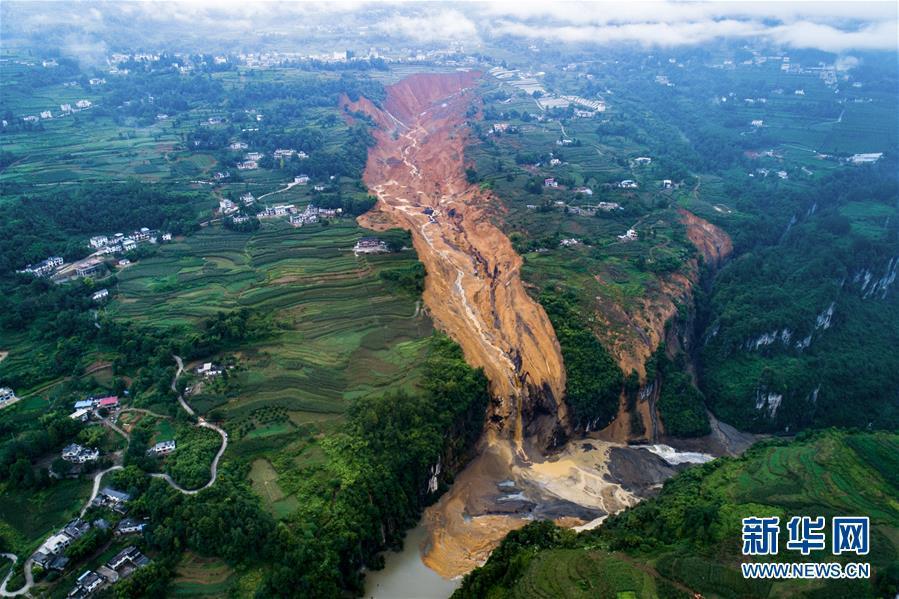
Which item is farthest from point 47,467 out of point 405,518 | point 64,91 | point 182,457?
point 64,91

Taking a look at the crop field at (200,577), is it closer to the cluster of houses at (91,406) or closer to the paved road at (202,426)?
the paved road at (202,426)

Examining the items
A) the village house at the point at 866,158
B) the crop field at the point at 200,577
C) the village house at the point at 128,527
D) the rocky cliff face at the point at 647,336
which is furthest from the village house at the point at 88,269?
the village house at the point at 866,158

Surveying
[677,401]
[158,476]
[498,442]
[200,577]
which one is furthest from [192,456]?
[677,401]

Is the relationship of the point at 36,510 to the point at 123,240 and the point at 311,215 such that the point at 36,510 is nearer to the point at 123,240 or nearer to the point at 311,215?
the point at 123,240

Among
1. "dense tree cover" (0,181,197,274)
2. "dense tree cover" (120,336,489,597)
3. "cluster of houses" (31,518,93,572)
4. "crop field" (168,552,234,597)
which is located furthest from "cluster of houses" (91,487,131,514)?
"dense tree cover" (0,181,197,274)

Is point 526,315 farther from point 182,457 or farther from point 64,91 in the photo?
point 64,91
